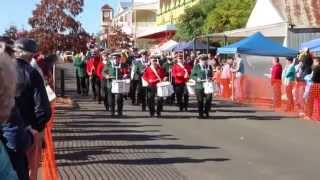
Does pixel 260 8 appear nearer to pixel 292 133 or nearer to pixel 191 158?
pixel 292 133

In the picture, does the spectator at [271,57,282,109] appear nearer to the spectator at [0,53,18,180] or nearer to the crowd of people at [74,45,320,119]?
the crowd of people at [74,45,320,119]

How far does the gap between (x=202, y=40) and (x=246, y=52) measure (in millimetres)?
15633

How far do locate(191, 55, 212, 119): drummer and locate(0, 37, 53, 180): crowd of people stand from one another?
11.5 metres

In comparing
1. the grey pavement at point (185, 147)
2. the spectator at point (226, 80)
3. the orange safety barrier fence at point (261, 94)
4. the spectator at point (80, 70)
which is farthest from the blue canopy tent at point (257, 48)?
the grey pavement at point (185, 147)

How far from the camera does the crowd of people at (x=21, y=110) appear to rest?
2996 millimetres

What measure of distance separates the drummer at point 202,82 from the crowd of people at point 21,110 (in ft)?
37.9

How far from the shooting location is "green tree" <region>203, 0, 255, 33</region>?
4544 centimetres

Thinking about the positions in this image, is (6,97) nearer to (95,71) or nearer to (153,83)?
(153,83)

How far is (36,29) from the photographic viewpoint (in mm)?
26125

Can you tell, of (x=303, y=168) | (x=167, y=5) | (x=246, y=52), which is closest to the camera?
(x=303, y=168)

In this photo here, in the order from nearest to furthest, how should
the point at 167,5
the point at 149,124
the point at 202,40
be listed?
the point at 149,124 → the point at 202,40 → the point at 167,5

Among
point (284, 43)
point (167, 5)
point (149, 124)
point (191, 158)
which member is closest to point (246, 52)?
point (284, 43)

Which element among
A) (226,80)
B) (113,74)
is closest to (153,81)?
(113,74)

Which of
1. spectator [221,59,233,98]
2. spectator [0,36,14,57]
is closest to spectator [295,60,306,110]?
spectator [221,59,233,98]
